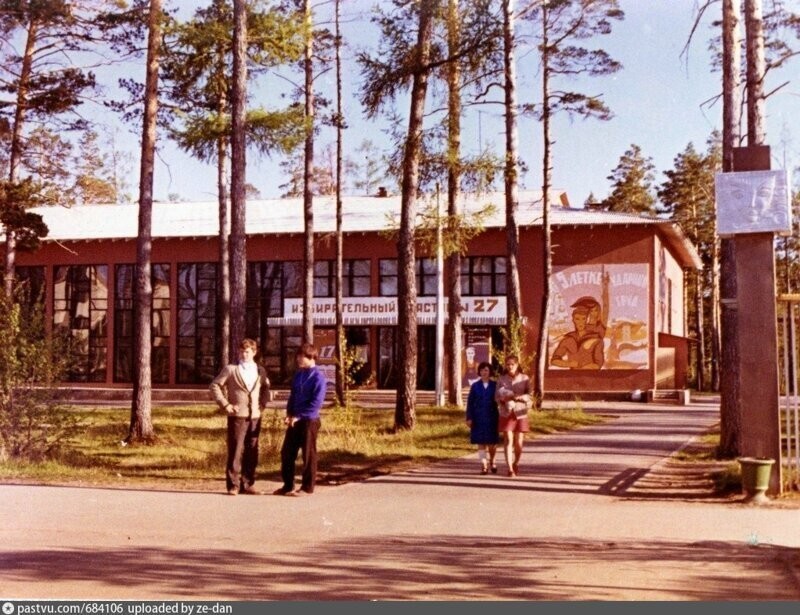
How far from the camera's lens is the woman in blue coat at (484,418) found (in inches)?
526

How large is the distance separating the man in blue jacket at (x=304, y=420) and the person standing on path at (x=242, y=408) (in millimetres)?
396

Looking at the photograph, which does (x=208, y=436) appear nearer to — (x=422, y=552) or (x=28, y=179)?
(x=28, y=179)

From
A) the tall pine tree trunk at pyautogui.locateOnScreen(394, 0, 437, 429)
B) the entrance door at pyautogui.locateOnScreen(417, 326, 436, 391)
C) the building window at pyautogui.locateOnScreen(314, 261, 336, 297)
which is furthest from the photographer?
the building window at pyautogui.locateOnScreen(314, 261, 336, 297)

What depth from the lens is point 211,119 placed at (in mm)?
20344

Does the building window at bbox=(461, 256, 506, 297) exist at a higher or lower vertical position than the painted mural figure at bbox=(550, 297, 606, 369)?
higher

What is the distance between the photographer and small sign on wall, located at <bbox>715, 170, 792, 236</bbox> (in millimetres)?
10227

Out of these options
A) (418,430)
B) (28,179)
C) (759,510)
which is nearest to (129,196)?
(28,179)

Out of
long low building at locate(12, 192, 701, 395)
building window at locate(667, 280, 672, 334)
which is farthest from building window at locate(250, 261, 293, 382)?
Result: building window at locate(667, 280, 672, 334)

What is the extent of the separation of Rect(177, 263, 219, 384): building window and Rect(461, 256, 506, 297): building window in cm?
1205

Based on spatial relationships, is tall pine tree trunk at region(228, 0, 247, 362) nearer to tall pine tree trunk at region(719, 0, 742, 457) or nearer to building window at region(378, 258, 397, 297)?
tall pine tree trunk at region(719, 0, 742, 457)

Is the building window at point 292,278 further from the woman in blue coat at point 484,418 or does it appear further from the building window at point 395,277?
the woman in blue coat at point 484,418

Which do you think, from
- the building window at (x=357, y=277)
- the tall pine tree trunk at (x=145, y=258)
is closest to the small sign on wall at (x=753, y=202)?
the tall pine tree trunk at (x=145, y=258)

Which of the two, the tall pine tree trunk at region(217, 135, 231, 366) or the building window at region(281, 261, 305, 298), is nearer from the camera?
the tall pine tree trunk at region(217, 135, 231, 366)

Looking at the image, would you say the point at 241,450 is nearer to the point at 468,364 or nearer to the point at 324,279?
the point at 468,364
